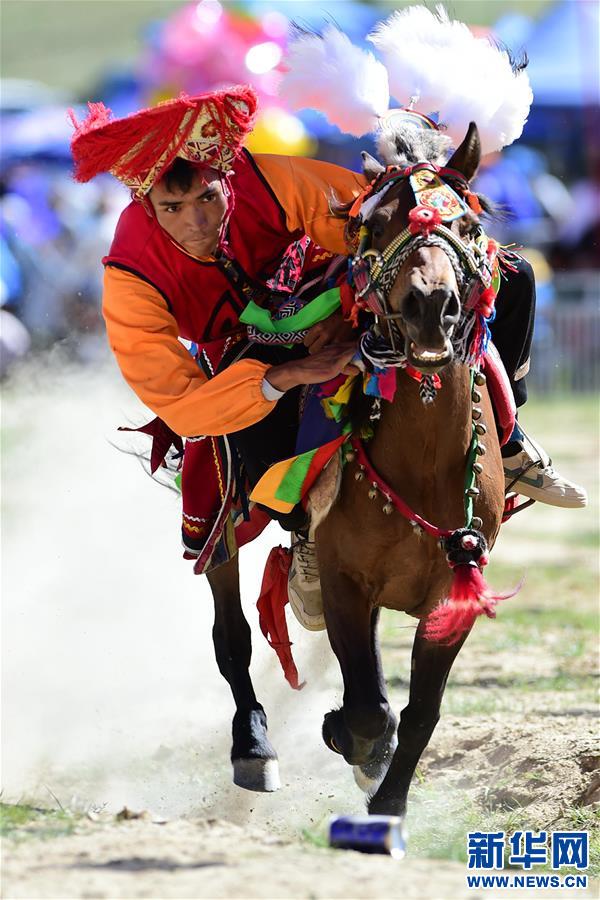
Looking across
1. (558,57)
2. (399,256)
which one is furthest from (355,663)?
(558,57)

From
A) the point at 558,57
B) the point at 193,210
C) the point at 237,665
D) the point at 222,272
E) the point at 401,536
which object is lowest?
the point at 237,665

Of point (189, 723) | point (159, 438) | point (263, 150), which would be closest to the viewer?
point (159, 438)

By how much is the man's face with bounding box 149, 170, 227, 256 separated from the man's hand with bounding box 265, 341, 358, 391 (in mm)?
462

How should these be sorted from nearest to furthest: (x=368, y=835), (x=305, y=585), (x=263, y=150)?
1. (x=368, y=835)
2. (x=305, y=585)
3. (x=263, y=150)

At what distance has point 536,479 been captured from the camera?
4969 millimetres

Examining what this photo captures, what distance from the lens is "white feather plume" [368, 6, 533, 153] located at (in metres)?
4.39

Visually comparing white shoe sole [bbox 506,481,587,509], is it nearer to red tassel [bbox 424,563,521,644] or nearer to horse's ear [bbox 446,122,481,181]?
red tassel [bbox 424,563,521,644]

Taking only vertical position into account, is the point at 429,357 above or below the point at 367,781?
above

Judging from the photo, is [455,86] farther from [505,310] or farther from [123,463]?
[123,463]

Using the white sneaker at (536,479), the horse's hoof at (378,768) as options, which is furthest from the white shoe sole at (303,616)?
the white sneaker at (536,479)

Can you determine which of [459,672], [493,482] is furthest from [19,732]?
[493,482]

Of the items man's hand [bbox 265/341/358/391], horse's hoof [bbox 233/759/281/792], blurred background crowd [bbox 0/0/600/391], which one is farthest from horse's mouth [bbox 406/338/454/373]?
blurred background crowd [bbox 0/0/600/391]

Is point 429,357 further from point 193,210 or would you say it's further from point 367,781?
point 367,781

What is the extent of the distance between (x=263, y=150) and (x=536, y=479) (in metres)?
9.90
